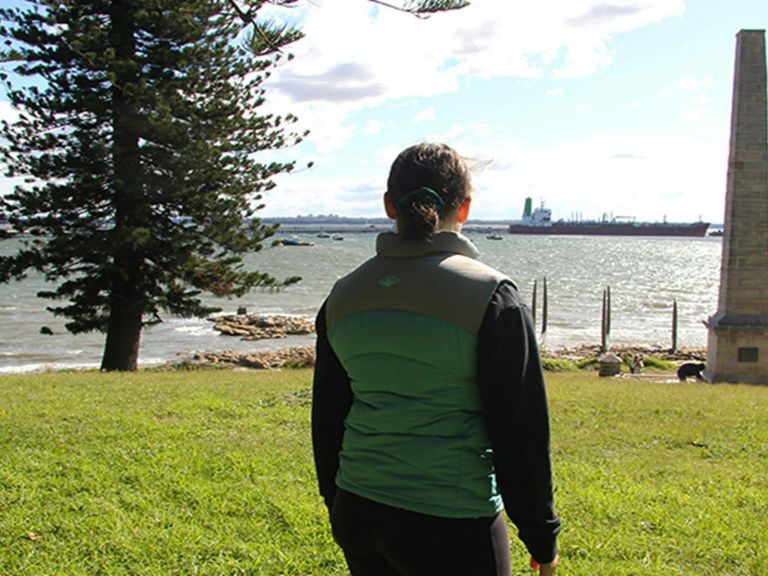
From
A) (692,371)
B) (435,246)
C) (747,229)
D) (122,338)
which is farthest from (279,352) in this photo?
(435,246)

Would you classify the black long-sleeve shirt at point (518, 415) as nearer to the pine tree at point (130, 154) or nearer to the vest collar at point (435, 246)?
the vest collar at point (435, 246)

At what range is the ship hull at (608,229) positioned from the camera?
156 m

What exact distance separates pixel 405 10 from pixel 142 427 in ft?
13.5

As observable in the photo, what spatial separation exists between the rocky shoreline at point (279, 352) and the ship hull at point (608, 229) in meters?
123

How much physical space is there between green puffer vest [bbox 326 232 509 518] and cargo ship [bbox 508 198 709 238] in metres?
155

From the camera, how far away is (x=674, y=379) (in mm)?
19000

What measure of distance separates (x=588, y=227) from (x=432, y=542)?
549 feet

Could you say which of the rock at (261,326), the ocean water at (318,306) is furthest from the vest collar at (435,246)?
the rock at (261,326)

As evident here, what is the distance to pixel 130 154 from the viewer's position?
15.1 metres

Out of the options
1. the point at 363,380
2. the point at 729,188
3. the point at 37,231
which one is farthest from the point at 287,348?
the point at 363,380

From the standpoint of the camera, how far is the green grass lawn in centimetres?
360

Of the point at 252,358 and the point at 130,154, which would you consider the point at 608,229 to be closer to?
the point at 252,358

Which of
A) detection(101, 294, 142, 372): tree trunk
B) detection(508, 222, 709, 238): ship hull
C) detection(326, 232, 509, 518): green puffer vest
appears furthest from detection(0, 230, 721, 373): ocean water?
detection(508, 222, 709, 238): ship hull

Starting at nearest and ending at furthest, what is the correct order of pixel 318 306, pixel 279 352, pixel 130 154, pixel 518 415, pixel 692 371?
pixel 518 415
pixel 130 154
pixel 692 371
pixel 279 352
pixel 318 306
